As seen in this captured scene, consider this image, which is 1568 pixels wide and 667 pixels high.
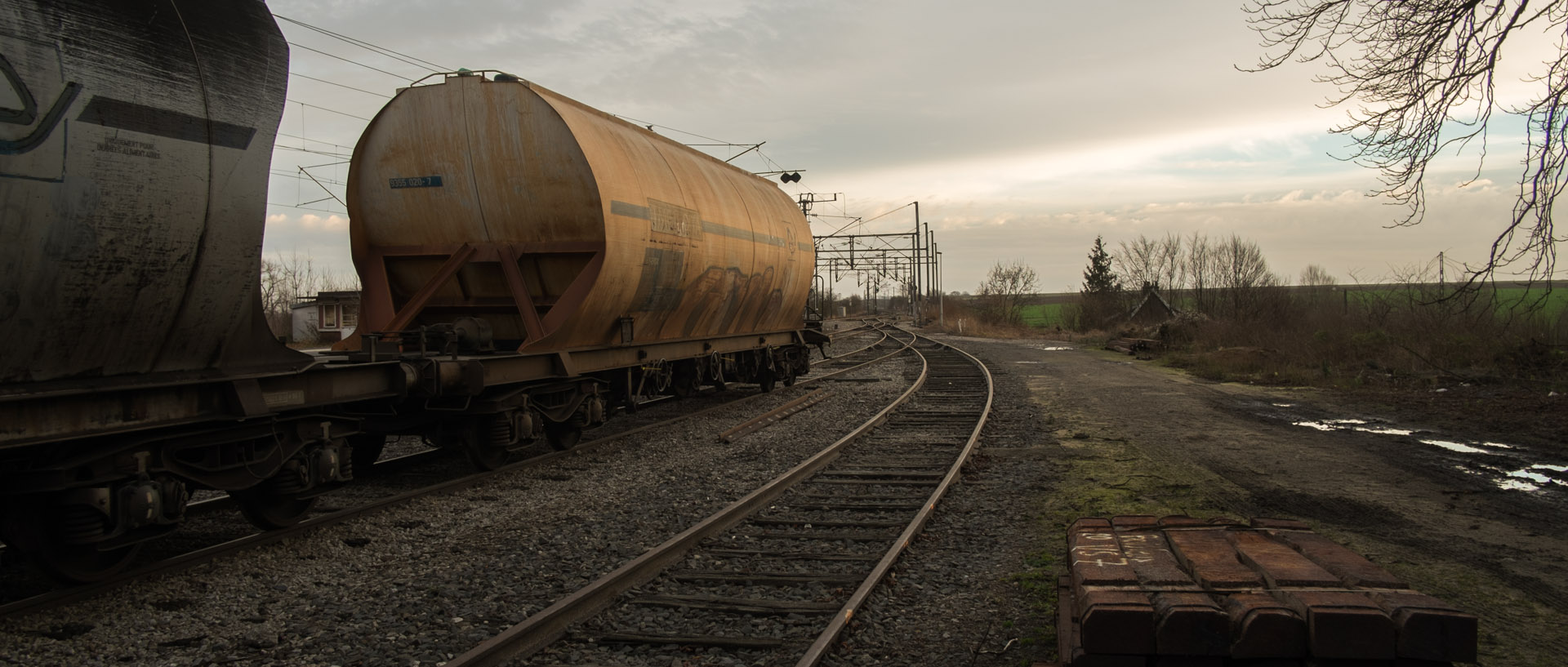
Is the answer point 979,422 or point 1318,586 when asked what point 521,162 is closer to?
point 979,422

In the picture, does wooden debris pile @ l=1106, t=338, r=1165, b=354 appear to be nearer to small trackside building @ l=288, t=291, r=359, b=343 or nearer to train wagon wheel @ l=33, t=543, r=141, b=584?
small trackside building @ l=288, t=291, r=359, b=343

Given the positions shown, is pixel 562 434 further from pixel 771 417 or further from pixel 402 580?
pixel 402 580

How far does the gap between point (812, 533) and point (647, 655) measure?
2231mm

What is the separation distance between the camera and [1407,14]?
25.4 feet

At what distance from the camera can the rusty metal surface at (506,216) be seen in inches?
340

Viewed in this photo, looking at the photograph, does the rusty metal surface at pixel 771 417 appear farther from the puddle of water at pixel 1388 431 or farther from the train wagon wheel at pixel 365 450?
the puddle of water at pixel 1388 431

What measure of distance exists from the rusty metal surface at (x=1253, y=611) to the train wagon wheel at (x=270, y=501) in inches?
203

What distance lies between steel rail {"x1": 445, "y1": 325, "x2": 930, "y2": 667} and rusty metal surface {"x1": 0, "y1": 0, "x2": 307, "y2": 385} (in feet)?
8.90

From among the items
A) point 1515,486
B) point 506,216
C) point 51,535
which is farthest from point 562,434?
point 1515,486

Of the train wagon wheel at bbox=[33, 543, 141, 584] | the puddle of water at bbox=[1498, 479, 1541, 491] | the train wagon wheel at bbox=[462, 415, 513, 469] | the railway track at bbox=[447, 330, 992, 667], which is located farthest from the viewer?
the train wagon wheel at bbox=[462, 415, 513, 469]

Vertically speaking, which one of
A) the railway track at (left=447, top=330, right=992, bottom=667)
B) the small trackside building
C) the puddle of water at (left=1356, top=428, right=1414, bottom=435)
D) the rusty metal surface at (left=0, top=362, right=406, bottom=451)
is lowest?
the puddle of water at (left=1356, top=428, right=1414, bottom=435)

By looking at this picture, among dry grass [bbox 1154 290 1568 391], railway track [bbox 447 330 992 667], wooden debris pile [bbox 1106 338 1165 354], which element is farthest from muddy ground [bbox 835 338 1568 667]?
wooden debris pile [bbox 1106 338 1165 354]

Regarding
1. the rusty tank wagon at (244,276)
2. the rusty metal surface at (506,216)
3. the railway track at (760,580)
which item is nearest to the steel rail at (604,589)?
the railway track at (760,580)

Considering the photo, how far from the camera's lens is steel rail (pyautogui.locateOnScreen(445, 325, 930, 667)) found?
402 cm
